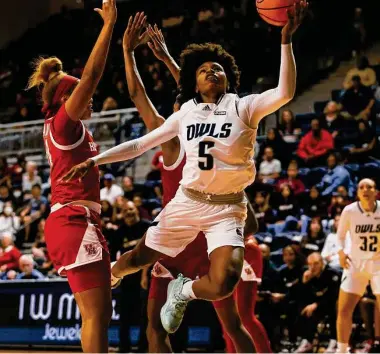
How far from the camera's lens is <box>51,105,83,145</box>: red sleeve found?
16.4ft

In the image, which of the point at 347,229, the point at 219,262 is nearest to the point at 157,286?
the point at 219,262

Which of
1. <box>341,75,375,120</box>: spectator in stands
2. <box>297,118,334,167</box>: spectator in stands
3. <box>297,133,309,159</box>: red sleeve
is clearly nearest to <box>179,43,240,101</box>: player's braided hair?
<box>297,118,334,167</box>: spectator in stands

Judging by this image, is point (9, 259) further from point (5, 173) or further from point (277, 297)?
point (277, 297)

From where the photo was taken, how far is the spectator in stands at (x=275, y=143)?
13.5 m

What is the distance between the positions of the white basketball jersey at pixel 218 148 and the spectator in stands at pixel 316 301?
4.91 metres

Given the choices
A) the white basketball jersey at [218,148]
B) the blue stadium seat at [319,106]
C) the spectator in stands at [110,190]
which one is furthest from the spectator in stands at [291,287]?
the white basketball jersey at [218,148]

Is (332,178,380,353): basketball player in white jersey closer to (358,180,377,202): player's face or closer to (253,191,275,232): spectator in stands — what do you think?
(358,180,377,202): player's face

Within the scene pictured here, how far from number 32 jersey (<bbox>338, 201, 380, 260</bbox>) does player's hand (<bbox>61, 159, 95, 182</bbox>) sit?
4.52 m

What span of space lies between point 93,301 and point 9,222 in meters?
10.6

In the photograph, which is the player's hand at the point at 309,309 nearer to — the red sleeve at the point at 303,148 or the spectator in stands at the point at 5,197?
the red sleeve at the point at 303,148

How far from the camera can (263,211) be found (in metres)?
12.4

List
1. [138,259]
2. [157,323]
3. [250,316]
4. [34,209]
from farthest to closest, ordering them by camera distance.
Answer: [34,209] < [250,316] < [157,323] < [138,259]

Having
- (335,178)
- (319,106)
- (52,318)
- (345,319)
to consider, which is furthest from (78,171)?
(319,106)

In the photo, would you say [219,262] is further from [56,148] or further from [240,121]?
[56,148]
